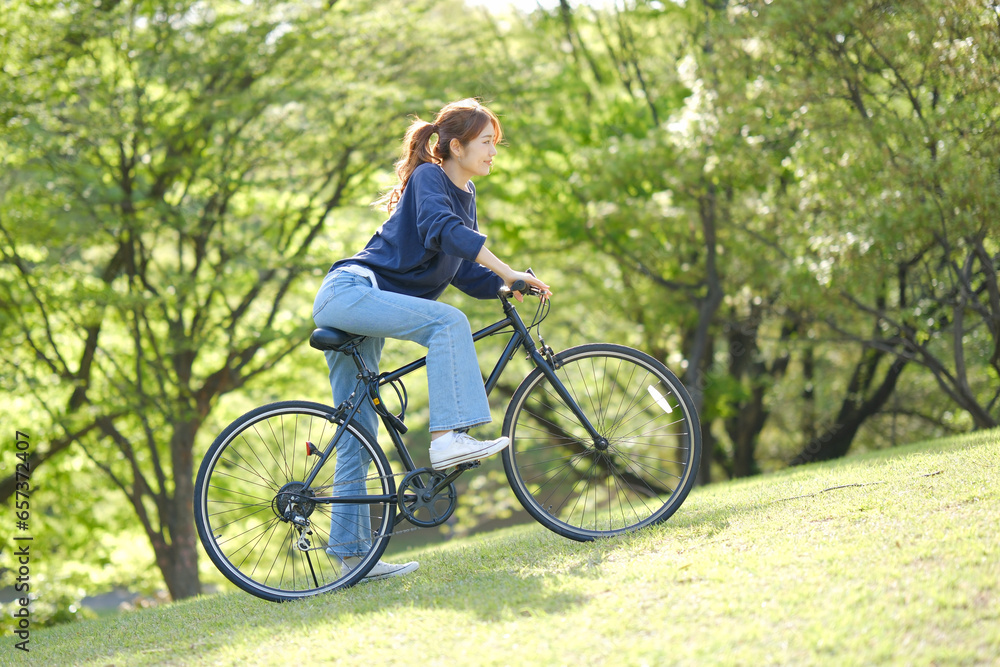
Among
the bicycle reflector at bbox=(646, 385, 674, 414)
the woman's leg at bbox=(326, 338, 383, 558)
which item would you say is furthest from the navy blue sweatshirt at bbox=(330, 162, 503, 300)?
the bicycle reflector at bbox=(646, 385, 674, 414)

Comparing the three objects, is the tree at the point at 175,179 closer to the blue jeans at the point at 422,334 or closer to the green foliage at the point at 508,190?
the green foliage at the point at 508,190

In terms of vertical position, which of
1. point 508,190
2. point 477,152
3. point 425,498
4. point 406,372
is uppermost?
point 508,190

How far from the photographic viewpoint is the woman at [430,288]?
10.9 ft

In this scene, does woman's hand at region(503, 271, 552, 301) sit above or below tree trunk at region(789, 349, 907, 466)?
above

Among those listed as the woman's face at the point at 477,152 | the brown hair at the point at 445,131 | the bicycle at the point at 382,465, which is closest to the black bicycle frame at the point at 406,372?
the bicycle at the point at 382,465

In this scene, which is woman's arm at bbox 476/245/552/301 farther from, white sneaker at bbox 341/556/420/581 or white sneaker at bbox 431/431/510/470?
white sneaker at bbox 341/556/420/581

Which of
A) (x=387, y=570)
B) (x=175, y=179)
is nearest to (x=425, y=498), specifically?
(x=387, y=570)

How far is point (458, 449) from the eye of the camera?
330 centimetres

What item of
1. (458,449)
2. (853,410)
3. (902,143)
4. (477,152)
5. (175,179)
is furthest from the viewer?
(853,410)

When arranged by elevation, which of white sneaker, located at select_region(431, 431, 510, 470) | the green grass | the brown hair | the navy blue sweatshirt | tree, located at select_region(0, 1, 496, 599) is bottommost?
the green grass

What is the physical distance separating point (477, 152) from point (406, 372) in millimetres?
1004

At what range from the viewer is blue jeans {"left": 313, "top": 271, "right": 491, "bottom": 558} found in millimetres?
3334

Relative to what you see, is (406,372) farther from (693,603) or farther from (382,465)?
(693,603)

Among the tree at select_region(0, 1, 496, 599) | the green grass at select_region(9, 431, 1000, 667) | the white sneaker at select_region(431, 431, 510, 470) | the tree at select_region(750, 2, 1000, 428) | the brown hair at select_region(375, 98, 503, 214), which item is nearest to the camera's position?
the green grass at select_region(9, 431, 1000, 667)
